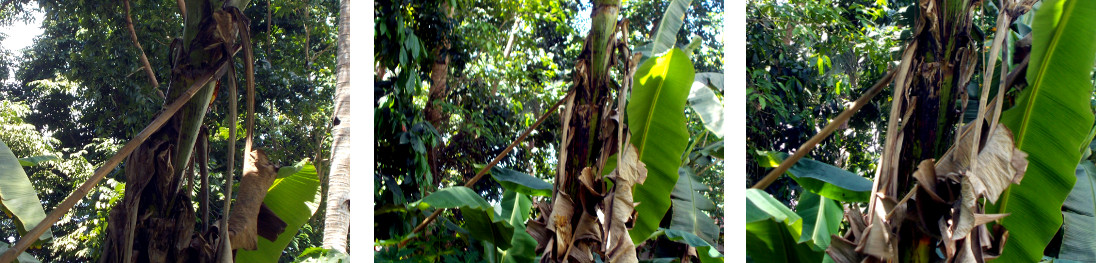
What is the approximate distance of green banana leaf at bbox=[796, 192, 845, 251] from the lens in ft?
3.72

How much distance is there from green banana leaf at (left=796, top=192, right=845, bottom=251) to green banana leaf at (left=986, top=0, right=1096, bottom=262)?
0.90 ft

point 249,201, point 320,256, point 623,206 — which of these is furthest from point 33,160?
point 623,206

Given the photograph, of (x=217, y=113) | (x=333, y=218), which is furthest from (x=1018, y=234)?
(x=217, y=113)

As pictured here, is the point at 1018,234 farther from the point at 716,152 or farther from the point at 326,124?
the point at 326,124

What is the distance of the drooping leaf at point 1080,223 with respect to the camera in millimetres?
1130

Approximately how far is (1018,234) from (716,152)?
49cm

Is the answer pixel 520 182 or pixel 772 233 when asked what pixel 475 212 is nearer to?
pixel 520 182

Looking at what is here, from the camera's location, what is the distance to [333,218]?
1.01 meters

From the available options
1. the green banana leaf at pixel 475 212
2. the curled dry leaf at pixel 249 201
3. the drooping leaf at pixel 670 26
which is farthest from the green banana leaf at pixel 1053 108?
the curled dry leaf at pixel 249 201

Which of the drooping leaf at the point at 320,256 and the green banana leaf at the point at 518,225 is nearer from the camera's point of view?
the drooping leaf at the point at 320,256

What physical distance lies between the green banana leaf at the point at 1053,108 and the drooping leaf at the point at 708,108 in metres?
0.43

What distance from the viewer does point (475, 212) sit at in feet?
4.09

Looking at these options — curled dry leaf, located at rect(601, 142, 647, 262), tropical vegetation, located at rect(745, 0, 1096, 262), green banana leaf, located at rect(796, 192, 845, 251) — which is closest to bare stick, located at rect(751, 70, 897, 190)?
tropical vegetation, located at rect(745, 0, 1096, 262)

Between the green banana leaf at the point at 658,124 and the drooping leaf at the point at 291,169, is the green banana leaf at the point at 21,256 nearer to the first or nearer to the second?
the drooping leaf at the point at 291,169
